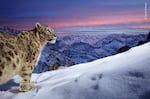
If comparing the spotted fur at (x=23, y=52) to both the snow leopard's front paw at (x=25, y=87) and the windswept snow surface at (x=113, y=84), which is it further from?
the windswept snow surface at (x=113, y=84)

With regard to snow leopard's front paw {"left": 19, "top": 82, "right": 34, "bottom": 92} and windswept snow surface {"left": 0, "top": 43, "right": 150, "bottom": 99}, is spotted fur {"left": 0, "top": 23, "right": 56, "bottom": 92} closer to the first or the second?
snow leopard's front paw {"left": 19, "top": 82, "right": 34, "bottom": 92}

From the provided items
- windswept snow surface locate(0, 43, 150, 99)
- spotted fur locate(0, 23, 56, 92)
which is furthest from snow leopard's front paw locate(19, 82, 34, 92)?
windswept snow surface locate(0, 43, 150, 99)

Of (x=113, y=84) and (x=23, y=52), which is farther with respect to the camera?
(x=23, y=52)

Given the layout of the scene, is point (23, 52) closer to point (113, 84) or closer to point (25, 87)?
point (25, 87)

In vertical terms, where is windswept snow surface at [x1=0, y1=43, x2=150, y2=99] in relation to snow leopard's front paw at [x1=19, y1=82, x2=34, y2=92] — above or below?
above

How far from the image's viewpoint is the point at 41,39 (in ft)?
18.7

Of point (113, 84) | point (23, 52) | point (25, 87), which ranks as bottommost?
point (25, 87)

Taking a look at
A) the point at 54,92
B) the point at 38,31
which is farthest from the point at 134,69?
the point at 38,31

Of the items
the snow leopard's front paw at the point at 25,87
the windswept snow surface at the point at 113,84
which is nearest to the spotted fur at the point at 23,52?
the snow leopard's front paw at the point at 25,87

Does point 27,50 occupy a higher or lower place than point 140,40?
higher

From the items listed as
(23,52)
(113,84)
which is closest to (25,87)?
(23,52)

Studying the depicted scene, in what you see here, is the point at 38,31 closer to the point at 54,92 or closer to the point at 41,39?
the point at 41,39

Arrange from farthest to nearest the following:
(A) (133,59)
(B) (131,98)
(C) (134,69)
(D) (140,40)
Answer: (D) (140,40) < (A) (133,59) < (C) (134,69) < (B) (131,98)

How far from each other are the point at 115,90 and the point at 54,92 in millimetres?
993
